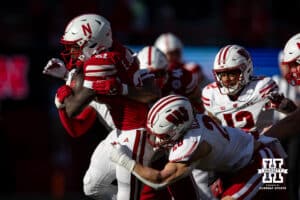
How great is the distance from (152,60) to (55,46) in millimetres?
4724

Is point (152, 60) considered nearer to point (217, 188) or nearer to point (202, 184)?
point (202, 184)

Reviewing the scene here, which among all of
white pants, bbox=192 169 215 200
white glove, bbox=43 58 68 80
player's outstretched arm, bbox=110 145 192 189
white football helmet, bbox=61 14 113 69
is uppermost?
white football helmet, bbox=61 14 113 69

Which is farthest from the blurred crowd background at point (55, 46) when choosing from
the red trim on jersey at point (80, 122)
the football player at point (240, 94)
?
the football player at point (240, 94)

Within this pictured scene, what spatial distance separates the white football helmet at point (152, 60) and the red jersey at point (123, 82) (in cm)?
161

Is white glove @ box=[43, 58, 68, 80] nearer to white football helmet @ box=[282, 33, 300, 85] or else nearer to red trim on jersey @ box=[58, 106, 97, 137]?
red trim on jersey @ box=[58, 106, 97, 137]

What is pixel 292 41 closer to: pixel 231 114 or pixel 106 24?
pixel 231 114

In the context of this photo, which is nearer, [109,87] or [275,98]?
[109,87]

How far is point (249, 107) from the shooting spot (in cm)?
759

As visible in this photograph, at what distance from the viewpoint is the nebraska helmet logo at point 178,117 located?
21.1 feet

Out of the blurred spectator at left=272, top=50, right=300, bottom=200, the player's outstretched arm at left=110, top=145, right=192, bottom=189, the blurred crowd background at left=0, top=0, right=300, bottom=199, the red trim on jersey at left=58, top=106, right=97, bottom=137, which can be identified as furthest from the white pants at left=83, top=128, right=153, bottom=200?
the blurred crowd background at left=0, top=0, right=300, bottom=199

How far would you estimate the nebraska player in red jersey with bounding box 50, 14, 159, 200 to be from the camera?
6820 mm

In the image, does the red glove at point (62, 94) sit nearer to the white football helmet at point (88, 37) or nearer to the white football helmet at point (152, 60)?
the white football helmet at point (88, 37)

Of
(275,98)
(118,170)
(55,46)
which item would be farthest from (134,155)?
(55,46)

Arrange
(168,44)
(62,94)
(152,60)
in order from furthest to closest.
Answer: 1. (168,44)
2. (152,60)
3. (62,94)
